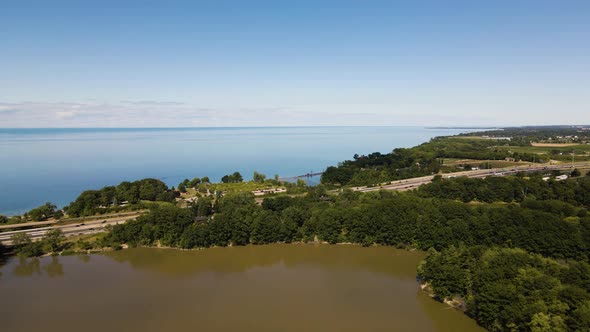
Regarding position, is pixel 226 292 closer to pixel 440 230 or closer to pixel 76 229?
pixel 440 230

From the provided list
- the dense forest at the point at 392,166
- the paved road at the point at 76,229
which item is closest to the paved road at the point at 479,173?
the dense forest at the point at 392,166

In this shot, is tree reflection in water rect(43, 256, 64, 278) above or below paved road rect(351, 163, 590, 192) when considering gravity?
below

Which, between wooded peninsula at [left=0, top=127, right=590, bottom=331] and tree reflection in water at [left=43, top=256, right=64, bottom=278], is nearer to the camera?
wooded peninsula at [left=0, top=127, right=590, bottom=331]

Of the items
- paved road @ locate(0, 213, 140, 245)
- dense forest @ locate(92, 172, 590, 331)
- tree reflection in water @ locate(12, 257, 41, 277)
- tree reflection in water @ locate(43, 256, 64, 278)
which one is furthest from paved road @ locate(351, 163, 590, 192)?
tree reflection in water @ locate(12, 257, 41, 277)

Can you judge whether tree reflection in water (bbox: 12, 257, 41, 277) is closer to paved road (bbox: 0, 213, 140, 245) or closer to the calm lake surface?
the calm lake surface

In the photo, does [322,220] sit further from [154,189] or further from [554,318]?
[154,189]

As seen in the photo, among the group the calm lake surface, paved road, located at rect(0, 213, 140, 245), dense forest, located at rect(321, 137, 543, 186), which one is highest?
dense forest, located at rect(321, 137, 543, 186)

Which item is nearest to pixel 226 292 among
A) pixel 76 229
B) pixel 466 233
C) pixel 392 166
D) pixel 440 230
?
pixel 440 230

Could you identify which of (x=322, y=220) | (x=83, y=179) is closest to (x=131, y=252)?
(x=322, y=220)
